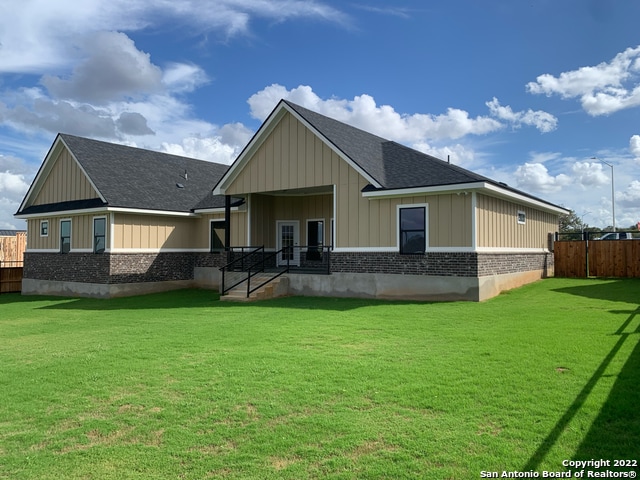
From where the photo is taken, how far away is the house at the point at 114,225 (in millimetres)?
20672

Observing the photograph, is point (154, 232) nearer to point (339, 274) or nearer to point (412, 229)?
point (339, 274)

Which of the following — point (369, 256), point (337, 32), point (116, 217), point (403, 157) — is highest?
point (337, 32)

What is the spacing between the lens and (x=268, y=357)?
25.0 ft

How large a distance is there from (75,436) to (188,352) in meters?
3.48

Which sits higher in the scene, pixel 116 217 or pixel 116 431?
pixel 116 217

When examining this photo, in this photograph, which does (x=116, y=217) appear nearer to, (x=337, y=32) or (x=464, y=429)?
(x=337, y=32)

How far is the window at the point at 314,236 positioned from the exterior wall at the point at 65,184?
9560 millimetres

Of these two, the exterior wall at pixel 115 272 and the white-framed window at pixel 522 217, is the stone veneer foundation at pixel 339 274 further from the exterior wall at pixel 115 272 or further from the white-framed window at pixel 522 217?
the white-framed window at pixel 522 217

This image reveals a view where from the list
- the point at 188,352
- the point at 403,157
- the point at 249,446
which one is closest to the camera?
the point at 249,446

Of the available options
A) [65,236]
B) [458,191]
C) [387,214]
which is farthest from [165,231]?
[458,191]

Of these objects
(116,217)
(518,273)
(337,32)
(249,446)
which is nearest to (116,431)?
(249,446)

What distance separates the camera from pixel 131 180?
22.7m

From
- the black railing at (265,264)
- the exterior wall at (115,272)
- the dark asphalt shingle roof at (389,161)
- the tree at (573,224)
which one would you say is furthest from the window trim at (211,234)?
the tree at (573,224)

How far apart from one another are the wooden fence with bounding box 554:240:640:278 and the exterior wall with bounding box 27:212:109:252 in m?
19.8
